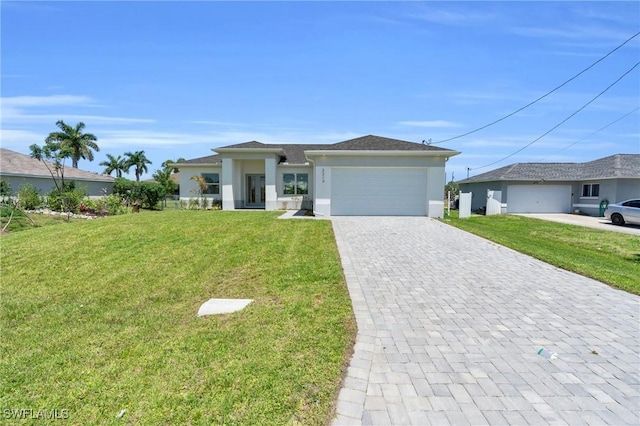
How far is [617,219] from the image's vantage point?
17.8 meters

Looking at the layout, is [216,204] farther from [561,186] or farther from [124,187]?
[561,186]

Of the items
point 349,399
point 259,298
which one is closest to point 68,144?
point 259,298


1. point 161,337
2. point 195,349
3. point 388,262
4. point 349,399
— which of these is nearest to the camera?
point 349,399

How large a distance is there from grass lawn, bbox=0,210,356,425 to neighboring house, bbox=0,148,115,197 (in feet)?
65.1

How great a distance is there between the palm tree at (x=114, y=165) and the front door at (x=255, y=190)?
1661 inches

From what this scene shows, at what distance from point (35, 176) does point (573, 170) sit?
139ft

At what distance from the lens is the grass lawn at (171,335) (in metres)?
2.57

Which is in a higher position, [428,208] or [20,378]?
[428,208]

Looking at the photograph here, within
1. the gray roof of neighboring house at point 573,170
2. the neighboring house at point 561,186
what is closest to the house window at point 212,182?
the neighboring house at point 561,186

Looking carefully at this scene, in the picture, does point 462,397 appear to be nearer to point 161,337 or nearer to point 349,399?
point 349,399

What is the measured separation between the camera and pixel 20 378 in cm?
297

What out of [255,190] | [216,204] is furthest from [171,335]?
[255,190]

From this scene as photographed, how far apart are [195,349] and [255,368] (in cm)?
84

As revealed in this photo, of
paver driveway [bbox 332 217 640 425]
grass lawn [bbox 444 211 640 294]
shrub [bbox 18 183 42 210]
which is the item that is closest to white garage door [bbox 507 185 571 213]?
grass lawn [bbox 444 211 640 294]
